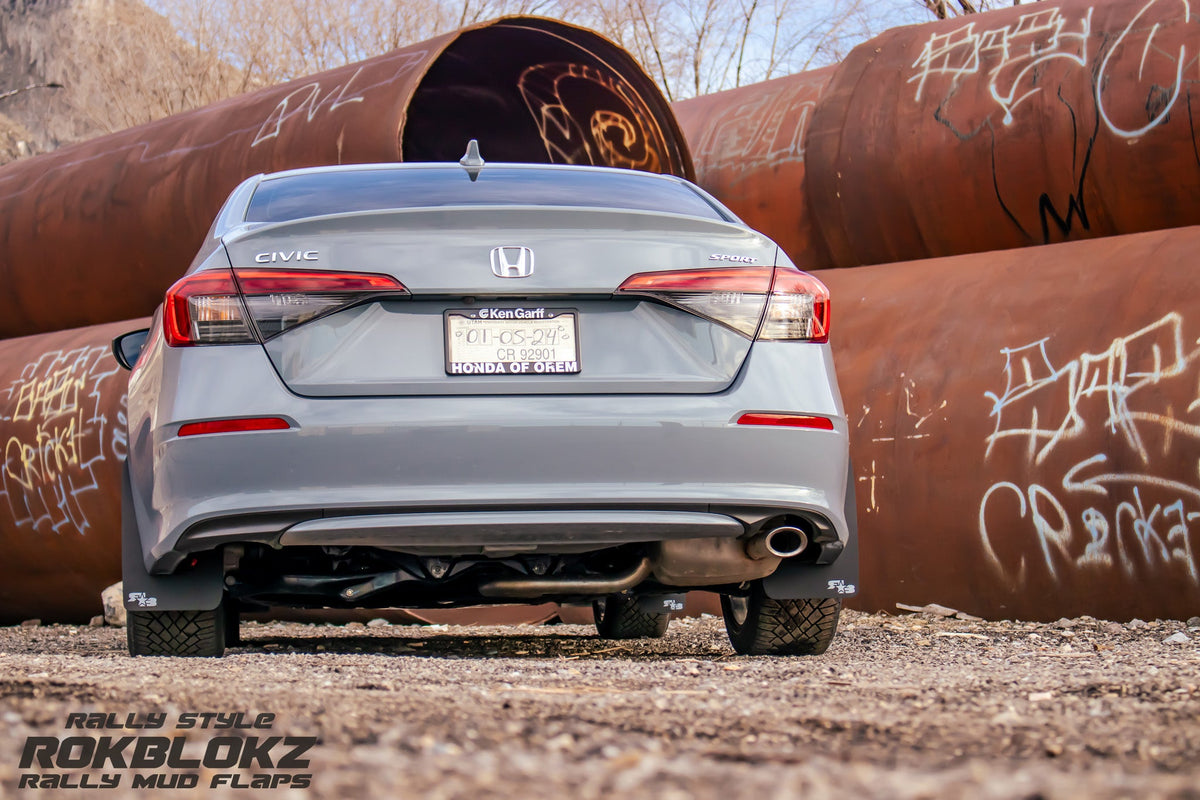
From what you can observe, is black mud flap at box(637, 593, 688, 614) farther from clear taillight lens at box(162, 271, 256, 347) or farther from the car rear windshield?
clear taillight lens at box(162, 271, 256, 347)

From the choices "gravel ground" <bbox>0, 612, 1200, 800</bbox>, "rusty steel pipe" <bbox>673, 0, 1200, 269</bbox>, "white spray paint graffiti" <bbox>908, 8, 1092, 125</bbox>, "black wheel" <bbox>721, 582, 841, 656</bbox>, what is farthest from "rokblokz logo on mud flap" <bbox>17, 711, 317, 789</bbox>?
"white spray paint graffiti" <bbox>908, 8, 1092, 125</bbox>

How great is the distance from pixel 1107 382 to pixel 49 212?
7.07 meters

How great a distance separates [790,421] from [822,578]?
608 millimetres

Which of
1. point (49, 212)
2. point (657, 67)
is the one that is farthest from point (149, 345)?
point (657, 67)

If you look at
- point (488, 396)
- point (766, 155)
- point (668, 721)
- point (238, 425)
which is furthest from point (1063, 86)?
point (668, 721)

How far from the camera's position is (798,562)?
3.86 meters

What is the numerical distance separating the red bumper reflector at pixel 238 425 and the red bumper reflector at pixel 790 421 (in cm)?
118

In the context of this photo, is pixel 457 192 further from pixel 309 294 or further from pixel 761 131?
pixel 761 131

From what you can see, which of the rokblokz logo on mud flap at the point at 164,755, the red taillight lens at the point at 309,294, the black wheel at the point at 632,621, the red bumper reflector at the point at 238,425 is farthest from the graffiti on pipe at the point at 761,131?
the rokblokz logo on mud flap at the point at 164,755

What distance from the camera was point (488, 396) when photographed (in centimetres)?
331

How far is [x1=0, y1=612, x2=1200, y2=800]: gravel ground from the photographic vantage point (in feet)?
6.09

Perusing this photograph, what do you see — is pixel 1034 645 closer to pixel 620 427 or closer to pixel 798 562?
pixel 798 562

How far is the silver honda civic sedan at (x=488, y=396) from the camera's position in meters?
3.29

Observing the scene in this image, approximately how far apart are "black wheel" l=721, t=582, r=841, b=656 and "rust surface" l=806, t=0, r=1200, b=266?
3.08 meters
